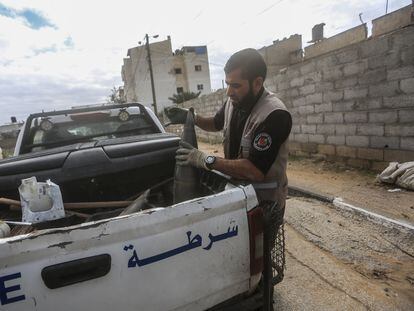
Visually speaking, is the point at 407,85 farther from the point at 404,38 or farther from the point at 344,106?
the point at 344,106

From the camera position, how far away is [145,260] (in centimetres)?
136

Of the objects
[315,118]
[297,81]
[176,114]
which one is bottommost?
[315,118]

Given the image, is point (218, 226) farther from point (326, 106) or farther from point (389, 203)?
point (326, 106)

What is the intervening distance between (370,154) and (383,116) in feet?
2.45

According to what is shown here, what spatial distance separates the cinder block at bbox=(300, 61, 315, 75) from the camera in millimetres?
6902

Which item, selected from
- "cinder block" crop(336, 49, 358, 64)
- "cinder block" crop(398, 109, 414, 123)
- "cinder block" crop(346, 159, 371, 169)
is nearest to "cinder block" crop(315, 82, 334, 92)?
"cinder block" crop(336, 49, 358, 64)

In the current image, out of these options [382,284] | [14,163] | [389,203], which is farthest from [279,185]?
[389,203]

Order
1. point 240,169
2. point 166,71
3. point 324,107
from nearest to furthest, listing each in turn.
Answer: point 240,169 → point 324,107 → point 166,71

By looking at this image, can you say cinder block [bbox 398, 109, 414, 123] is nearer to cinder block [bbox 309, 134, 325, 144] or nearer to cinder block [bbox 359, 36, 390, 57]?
cinder block [bbox 359, 36, 390, 57]

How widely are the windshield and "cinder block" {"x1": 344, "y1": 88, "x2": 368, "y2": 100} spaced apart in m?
3.92

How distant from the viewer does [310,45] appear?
20.9 meters

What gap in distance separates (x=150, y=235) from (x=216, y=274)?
41 centimetres

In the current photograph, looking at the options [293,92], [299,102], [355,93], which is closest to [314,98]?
[299,102]

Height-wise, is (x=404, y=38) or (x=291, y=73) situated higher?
(x=404, y=38)
